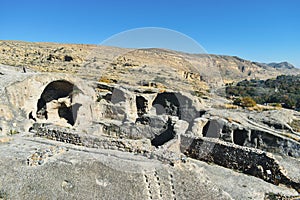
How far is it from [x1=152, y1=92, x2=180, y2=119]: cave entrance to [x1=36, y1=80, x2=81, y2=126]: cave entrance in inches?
192

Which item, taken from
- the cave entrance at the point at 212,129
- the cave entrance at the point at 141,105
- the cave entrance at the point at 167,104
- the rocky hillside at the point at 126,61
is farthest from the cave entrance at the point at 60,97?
the rocky hillside at the point at 126,61

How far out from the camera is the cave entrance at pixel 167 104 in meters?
14.8

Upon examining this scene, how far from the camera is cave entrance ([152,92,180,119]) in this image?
14.8m

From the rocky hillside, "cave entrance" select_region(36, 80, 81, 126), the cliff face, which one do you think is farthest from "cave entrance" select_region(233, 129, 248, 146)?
the rocky hillside

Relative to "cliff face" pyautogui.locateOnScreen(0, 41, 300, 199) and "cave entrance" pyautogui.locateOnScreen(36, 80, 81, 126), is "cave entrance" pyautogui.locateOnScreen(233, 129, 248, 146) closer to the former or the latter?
"cliff face" pyautogui.locateOnScreen(0, 41, 300, 199)

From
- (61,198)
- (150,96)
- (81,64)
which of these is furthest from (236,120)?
(81,64)

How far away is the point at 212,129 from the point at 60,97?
849cm

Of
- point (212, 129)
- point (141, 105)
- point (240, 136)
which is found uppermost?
point (141, 105)

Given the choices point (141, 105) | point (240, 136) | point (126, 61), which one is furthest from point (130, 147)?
point (126, 61)

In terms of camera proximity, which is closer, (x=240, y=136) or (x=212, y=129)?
(x=240, y=136)

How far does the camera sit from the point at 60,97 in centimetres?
1427

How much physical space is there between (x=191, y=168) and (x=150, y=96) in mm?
10411

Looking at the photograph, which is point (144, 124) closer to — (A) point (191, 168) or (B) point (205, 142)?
(B) point (205, 142)

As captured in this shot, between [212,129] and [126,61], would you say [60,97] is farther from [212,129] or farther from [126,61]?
[126,61]
